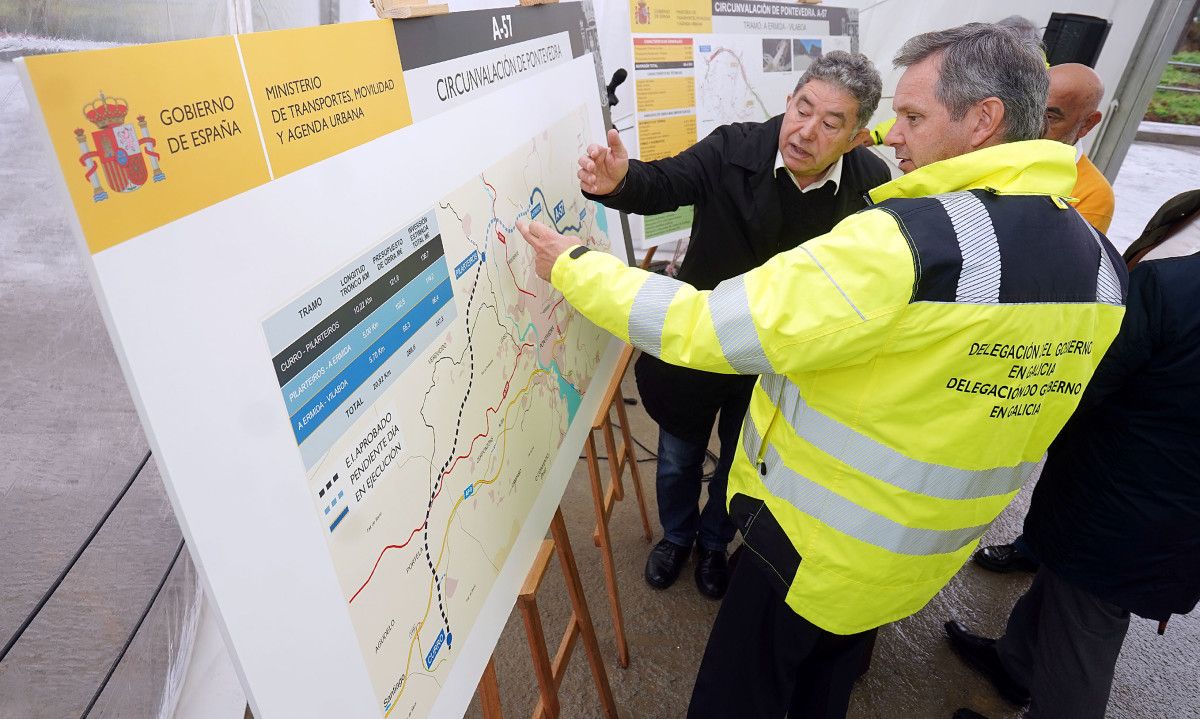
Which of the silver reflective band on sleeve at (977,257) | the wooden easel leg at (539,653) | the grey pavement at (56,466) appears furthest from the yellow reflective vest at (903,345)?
the grey pavement at (56,466)

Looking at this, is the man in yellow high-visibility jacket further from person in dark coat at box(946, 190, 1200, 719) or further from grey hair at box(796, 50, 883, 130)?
grey hair at box(796, 50, 883, 130)

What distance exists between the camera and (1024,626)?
195cm

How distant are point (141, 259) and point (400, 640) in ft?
1.80

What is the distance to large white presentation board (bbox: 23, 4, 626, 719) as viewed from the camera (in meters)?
0.55

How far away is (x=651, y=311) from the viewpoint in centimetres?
109

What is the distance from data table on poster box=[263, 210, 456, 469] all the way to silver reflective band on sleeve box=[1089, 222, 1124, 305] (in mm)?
1052

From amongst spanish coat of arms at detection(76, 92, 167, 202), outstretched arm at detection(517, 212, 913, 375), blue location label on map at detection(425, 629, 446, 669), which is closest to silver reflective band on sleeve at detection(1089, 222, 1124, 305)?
outstretched arm at detection(517, 212, 913, 375)

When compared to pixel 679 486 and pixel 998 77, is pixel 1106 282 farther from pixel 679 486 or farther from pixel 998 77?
pixel 679 486

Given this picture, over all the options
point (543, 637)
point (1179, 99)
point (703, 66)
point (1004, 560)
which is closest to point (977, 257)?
point (543, 637)

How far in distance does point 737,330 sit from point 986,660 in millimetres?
1818

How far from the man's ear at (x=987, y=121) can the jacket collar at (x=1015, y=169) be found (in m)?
0.03

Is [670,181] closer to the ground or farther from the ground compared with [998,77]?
closer to the ground

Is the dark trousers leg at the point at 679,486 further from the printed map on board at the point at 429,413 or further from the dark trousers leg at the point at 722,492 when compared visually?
the printed map on board at the point at 429,413

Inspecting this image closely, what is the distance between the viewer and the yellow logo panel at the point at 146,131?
491mm
